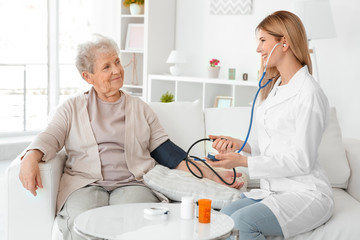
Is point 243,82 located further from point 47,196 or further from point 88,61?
point 47,196

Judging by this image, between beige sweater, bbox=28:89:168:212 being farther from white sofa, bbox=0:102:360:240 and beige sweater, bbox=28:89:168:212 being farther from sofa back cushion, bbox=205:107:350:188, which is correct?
sofa back cushion, bbox=205:107:350:188

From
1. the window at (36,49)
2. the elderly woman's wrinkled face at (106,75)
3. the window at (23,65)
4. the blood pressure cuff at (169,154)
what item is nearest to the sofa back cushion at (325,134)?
the blood pressure cuff at (169,154)

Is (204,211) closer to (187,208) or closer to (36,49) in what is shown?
(187,208)

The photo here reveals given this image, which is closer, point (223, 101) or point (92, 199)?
point (92, 199)

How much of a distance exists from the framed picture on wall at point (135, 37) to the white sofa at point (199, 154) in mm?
2878

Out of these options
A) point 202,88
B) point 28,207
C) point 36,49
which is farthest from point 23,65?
point 28,207

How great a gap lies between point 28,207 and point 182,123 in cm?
94

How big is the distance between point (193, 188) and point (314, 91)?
69 centimetres

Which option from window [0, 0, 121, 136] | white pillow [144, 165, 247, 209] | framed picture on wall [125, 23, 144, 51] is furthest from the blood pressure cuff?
window [0, 0, 121, 136]

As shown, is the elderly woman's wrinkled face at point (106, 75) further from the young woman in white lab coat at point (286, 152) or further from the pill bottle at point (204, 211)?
the pill bottle at point (204, 211)

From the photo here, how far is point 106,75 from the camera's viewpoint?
2426 millimetres

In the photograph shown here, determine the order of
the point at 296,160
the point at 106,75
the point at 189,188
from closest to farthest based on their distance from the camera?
the point at 296,160 < the point at 189,188 < the point at 106,75

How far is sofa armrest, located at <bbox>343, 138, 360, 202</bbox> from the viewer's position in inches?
98.9

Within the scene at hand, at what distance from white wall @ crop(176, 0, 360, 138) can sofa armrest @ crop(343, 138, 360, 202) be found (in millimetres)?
1712
